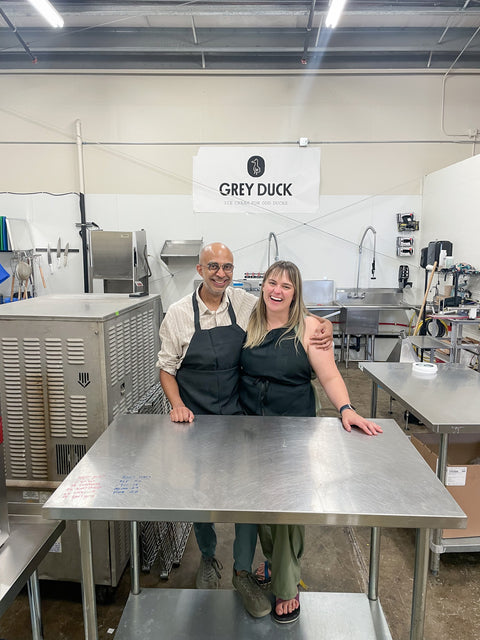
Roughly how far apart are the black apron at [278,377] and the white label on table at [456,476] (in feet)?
2.58

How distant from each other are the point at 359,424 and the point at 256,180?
14.6ft

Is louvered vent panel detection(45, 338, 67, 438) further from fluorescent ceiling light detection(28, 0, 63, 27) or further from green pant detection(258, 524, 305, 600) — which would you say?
fluorescent ceiling light detection(28, 0, 63, 27)

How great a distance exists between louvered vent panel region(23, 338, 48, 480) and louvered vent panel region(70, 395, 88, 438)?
0.40 ft

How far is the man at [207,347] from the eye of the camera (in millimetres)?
1785

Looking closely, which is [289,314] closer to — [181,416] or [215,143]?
[181,416]

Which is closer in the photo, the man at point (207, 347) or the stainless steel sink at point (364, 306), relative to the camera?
the man at point (207, 347)

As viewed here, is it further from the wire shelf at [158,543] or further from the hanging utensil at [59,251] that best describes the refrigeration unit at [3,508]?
the hanging utensil at [59,251]

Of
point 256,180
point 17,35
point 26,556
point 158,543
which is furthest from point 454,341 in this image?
point 17,35

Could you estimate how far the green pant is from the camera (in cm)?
146

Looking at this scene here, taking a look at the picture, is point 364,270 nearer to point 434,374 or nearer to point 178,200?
point 178,200

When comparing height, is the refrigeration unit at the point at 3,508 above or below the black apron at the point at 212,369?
below

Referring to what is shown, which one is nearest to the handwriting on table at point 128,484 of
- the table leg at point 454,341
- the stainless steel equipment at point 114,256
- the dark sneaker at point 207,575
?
the dark sneaker at point 207,575

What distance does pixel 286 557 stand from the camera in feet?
4.82

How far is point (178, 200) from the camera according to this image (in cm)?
550
